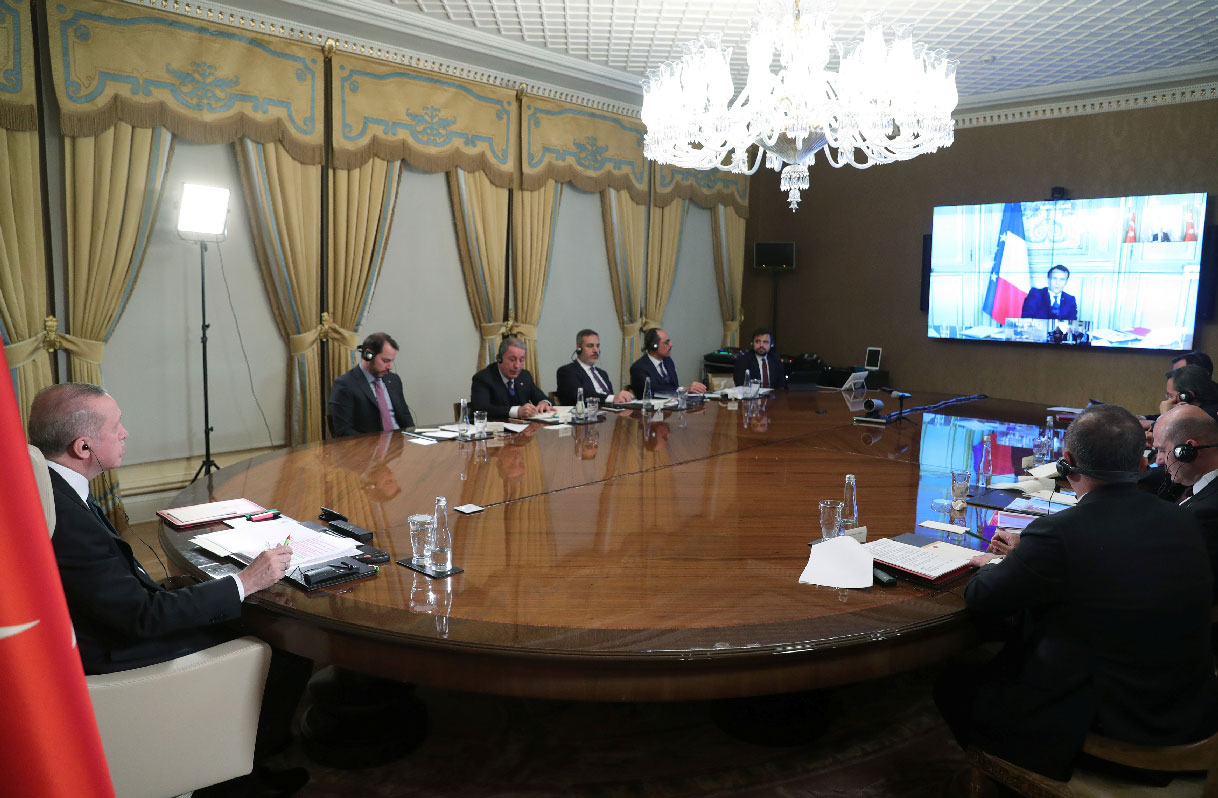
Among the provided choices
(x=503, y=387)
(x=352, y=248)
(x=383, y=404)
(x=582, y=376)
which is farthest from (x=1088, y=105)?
(x=383, y=404)

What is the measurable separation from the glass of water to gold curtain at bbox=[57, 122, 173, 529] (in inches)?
125

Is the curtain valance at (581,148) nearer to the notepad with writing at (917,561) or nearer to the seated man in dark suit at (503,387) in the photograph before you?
the seated man in dark suit at (503,387)

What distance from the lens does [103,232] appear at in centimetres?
458

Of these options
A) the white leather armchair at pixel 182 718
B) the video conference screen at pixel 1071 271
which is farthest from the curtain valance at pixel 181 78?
the video conference screen at pixel 1071 271

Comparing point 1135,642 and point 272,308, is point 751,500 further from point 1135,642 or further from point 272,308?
point 272,308

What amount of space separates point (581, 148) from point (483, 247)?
138 cm

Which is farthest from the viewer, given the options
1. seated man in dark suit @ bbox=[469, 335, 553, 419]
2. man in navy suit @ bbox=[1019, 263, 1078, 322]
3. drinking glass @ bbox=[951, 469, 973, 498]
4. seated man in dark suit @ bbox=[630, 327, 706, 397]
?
man in navy suit @ bbox=[1019, 263, 1078, 322]

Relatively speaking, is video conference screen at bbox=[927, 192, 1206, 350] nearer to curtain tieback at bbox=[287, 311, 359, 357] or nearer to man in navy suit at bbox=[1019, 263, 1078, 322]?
man in navy suit at bbox=[1019, 263, 1078, 322]

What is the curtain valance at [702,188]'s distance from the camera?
25.9ft

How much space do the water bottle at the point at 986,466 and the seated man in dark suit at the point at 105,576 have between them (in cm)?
256

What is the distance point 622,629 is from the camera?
1854 millimetres

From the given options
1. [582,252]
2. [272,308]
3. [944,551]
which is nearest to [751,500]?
[944,551]

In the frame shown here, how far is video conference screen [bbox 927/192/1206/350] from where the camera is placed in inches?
254

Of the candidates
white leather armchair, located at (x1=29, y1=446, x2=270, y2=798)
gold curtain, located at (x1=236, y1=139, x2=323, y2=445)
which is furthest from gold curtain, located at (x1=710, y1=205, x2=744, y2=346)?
white leather armchair, located at (x1=29, y1=446, x2=270, y2=798)
